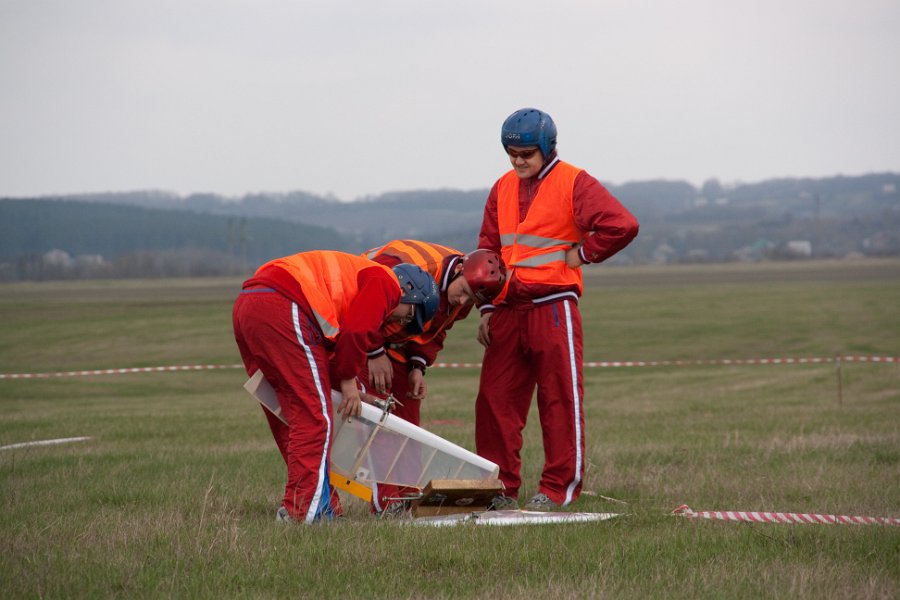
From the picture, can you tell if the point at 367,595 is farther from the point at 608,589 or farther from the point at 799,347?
the point at 799,347

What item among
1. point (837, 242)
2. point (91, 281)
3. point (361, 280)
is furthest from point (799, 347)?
point (837, 242)

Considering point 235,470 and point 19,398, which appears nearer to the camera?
point 235,470

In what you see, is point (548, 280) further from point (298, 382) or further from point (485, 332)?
point (298, 382)

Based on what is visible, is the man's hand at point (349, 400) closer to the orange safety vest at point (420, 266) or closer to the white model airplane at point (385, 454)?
the white model airplane at point (385, 454)

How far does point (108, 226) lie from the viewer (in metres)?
146

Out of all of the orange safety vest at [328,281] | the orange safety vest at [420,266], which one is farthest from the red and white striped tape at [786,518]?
the orange safety vest at [328,281]

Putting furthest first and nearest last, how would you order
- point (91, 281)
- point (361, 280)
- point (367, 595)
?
1. point (91, 281)
2. point (361, 280)
3. point (367, 595)

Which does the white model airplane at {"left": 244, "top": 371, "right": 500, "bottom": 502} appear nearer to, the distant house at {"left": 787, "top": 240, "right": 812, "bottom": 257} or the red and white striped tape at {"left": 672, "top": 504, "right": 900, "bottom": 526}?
the red and white striped tape at {"left": 672, "top": 504, "right": 900, "bottom": 526}

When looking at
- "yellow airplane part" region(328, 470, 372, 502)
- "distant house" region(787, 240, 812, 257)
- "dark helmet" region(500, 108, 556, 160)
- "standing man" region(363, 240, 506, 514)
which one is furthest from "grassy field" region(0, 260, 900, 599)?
"distant house" region(787, 240, 812, 257)

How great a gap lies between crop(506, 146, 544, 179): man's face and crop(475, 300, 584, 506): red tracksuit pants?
0.84 metres

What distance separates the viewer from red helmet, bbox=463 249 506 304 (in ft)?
23.2

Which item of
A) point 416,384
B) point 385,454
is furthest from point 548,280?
point 385,454

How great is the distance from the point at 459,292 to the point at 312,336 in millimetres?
963

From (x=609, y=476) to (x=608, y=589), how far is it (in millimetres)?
3649
